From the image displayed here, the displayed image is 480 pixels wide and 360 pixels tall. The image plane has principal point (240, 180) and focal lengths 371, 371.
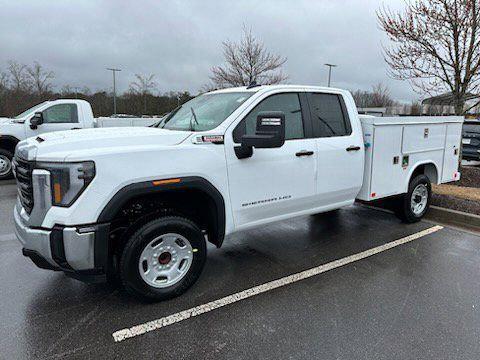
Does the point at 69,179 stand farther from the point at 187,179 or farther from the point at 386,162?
the point at 386,162

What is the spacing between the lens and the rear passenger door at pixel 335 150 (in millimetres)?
4387

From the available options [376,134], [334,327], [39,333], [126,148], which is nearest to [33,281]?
[39,333]

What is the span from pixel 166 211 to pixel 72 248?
85cm

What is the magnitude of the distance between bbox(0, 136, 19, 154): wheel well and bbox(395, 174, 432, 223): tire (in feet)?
30.8

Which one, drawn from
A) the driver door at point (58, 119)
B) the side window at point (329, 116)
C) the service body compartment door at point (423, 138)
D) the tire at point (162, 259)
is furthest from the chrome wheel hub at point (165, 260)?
the driver door at point (58, 119)

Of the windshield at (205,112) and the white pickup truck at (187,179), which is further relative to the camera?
the windshield at (205,112)

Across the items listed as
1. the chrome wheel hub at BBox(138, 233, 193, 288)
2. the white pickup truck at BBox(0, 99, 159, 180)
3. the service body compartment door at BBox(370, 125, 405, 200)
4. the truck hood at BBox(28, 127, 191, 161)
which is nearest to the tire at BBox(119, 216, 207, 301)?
the chrome wheel hub at BBox(138, 233, 193, 288)

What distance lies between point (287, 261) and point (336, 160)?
1352 millimetres

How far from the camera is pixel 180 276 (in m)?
3.47

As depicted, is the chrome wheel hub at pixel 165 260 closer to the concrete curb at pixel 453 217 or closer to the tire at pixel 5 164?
the concrete curb at pixel 453 217

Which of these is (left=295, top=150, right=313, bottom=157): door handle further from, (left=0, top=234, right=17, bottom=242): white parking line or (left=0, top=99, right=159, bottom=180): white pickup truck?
(left=0, top=99, right=159, bottom=180): white pickup truck

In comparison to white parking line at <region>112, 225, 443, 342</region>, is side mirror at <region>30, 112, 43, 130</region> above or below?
above

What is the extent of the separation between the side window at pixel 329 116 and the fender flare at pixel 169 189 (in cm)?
156

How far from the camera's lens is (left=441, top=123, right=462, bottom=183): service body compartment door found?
19.9 feet
